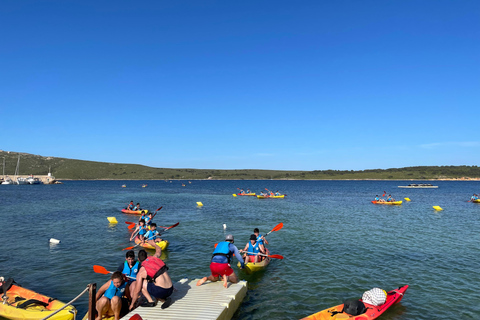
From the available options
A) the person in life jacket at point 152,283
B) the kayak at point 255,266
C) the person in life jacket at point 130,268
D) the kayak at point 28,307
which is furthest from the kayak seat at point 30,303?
the kayak at point 255,266

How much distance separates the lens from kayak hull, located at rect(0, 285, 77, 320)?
10531 mm

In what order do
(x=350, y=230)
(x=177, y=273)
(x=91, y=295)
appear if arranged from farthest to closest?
1. (x=350, y=230)
2. (x=177, y=273)
3. (x=91, y=295)

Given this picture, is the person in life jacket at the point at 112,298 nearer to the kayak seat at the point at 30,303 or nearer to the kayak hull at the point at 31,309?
the kayak hull at the point at 31,309

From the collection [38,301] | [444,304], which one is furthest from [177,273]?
[444,304]

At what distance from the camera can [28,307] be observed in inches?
430

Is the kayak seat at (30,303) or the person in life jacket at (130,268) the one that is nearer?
the kayak seat at (30,303)

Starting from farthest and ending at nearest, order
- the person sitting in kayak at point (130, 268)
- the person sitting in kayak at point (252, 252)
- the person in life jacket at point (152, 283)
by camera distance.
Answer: the person sitting in kayak at point (252, 252), the person sitting in kayak at point (130, 268), the person in life jacket at point (152, 283)

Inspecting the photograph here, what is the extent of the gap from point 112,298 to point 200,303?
2967 millimetres

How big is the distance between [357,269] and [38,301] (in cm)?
1561

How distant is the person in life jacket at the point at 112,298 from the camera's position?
9578 mm

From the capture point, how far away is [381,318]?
11.7 meters

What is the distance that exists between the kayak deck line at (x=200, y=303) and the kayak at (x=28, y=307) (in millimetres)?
2707

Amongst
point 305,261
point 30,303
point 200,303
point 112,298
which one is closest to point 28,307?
point 30,303

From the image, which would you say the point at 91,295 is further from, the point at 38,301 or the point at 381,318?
the point at 381,318
